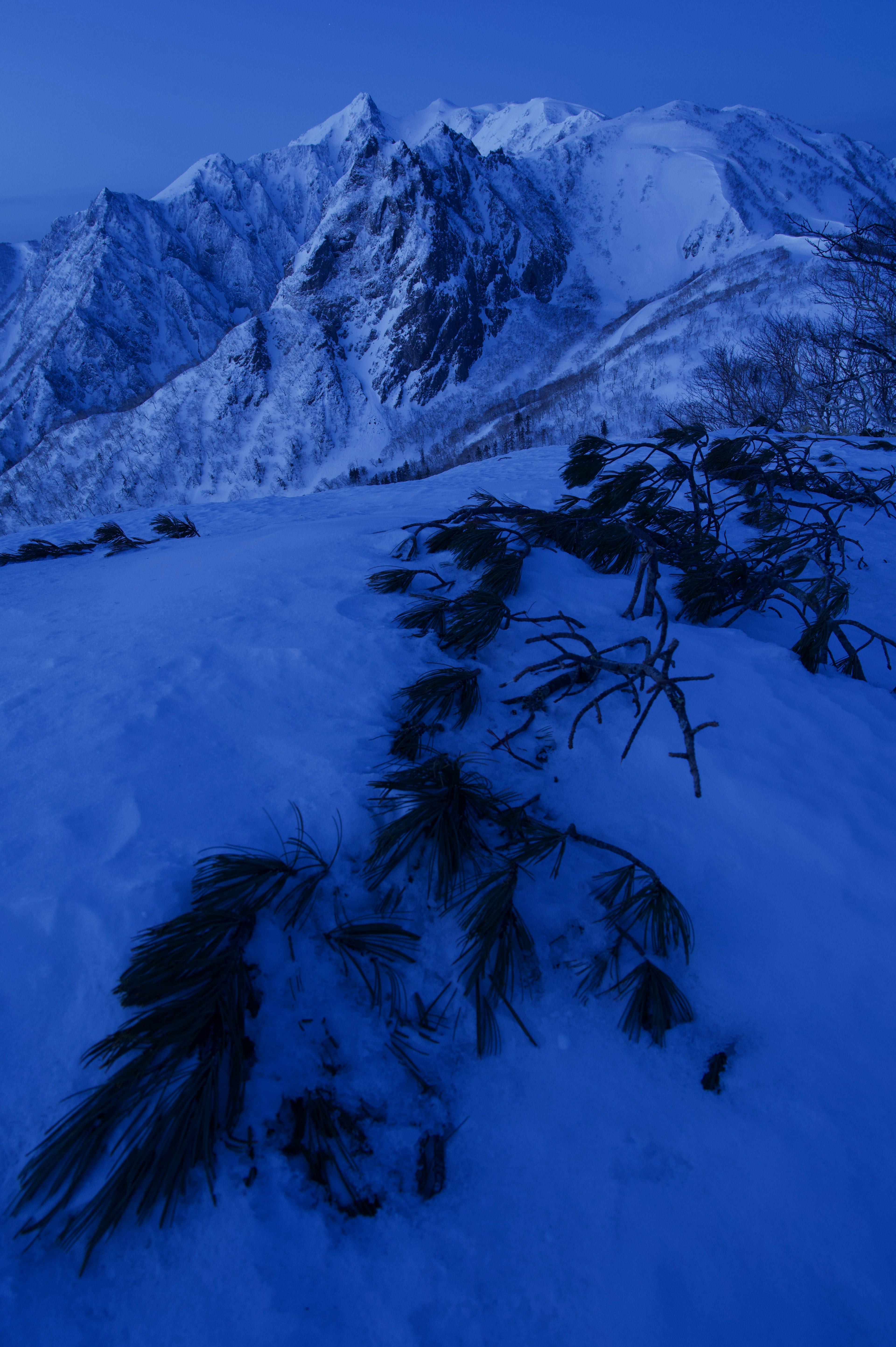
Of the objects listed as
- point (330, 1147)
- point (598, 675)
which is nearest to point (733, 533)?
point (598, 675)

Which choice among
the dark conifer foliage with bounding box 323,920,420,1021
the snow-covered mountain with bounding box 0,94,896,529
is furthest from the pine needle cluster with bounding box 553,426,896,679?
the snow-covered mountain with bounding box 0,94,896,529

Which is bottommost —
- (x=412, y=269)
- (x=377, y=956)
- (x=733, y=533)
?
(x=377, y=956)

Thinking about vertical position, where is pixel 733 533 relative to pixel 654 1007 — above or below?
above

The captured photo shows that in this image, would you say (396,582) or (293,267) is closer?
(396,582)

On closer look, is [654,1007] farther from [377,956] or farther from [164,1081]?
[164,1081]

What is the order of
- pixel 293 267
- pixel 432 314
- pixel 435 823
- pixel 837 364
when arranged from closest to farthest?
pixel 435 823 → pixel 837 364 → pixel 432 314 → pixel 293 267

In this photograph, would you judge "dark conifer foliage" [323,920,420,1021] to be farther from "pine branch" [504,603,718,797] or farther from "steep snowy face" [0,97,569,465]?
"steep snowy face" [0,97,569,465]
